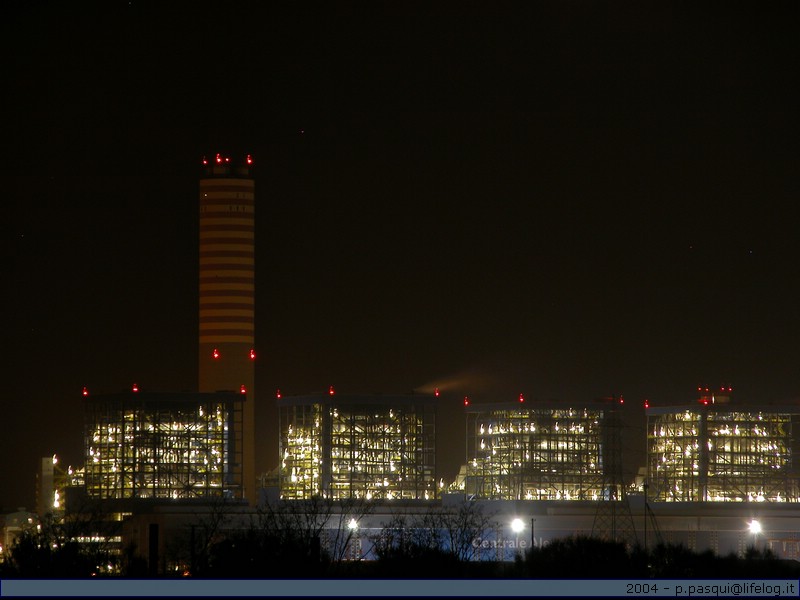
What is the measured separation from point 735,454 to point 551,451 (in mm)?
10559

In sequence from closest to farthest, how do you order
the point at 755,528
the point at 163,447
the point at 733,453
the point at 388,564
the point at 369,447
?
1. the point at 388,564
2. the point at 755,528
3. the point at 163,447
4. the point at 369,447
5. the point at 733,453

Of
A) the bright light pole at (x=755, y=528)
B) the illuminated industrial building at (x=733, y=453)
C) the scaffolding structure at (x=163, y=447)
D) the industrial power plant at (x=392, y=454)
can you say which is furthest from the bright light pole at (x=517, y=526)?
the scaffolding structure at (x=163, y=447)

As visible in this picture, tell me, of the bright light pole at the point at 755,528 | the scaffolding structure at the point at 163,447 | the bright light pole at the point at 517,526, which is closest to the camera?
the bright light pole at the point at 517,526

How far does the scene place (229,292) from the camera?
106250mm

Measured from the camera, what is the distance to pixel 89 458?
341 feet

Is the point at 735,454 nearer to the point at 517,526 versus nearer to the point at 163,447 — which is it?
the point at 517,526

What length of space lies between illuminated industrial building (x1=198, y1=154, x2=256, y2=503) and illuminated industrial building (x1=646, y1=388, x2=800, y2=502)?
2403 centimetres

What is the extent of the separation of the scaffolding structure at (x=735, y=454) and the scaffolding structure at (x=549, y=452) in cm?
485

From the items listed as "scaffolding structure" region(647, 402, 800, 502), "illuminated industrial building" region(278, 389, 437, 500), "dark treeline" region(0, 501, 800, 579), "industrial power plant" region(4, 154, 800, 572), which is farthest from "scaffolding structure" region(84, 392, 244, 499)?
"dark treeline" region(0, 501, 800, 579)

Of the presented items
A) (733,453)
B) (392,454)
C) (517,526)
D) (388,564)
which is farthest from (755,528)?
A: (388,564)

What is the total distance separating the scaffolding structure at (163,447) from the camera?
102 meters

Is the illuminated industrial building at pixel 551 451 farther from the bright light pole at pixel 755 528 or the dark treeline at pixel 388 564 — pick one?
the dark treeline at pixel 388 564

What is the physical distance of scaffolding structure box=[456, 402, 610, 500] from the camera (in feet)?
355

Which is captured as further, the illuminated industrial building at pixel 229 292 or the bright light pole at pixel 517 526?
the illuminated industrial building at pixel 229 292
